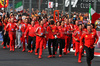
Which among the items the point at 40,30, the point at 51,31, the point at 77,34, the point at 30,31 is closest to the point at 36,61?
the point at 40,30

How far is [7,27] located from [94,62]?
5967 mm

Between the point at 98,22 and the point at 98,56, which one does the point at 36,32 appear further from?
the point at 98,22

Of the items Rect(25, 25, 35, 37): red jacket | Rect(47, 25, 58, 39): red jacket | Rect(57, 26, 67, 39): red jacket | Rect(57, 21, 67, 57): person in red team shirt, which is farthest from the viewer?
Rect(25, 25, 35, 37): red jacket

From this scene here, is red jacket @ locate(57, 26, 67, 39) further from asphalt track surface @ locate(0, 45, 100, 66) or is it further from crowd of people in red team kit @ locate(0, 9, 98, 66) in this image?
asphalt track surface @ locate(0, 45, 100, 66)

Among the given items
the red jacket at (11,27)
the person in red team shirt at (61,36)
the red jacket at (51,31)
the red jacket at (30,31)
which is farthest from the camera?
the red jacket at (11,27)

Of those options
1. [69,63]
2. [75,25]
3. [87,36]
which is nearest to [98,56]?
[75,25]

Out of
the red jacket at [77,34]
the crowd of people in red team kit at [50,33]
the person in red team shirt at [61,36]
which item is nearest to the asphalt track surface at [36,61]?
the crowd of people in red team kit at [50,33]

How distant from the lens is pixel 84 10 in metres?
30.8

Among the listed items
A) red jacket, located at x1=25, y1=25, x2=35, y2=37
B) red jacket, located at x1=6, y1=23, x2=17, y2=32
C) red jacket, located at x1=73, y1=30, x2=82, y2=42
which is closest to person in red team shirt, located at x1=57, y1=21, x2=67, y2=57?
red jacket, located at x1=73, y1=30, x2=82, y2=42

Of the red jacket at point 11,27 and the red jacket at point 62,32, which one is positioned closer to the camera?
the red jacket at point 62,32

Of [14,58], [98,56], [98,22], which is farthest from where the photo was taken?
[98,22]

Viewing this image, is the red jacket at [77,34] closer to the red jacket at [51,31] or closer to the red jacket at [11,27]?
the red jacket at [51,31]

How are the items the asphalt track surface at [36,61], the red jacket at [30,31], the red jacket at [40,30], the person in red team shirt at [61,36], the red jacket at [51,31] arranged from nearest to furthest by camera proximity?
the asphalt track surface at [36,61] < the red jacket at [40,30] < the red jacket at [51,31] < the person in red team shirt at [61,36] < the red jacket at [30,31]

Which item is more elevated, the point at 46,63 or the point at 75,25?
the point at 75,25
